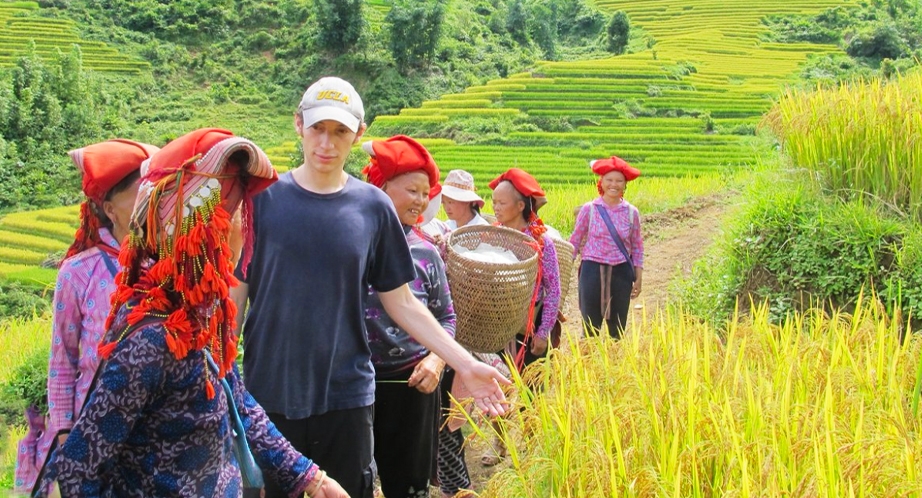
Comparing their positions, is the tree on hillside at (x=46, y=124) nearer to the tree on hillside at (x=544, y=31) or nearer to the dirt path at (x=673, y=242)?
the dirt path at (x=673, y=242)

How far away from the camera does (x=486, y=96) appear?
30.3 meters

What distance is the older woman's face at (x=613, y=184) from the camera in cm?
478

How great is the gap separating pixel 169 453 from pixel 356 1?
133 ft

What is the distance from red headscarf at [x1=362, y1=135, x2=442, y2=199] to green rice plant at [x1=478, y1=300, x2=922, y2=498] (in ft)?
2.55

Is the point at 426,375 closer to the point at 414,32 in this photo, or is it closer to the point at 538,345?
the point at 538,345

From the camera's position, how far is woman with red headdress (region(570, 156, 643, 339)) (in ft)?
15.6

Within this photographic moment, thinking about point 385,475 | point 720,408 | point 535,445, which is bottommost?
point 385,475

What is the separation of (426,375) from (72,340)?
0.97 meters

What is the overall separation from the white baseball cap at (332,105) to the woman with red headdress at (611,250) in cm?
278

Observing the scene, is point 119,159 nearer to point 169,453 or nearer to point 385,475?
point 169,453

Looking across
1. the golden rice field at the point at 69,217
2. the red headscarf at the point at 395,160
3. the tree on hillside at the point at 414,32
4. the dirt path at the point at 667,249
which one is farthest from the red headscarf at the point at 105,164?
the tree on hillside at the point at 414,32

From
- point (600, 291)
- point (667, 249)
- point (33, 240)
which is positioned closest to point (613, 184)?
point (600, 291)

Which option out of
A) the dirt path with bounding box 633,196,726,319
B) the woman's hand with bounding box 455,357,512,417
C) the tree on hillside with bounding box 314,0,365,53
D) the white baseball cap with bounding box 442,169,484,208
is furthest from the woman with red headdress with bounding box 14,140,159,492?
the tree on hillside with bounding box 314,0,365,53

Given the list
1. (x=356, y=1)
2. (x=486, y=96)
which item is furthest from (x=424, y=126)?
(x=356, y=1)
